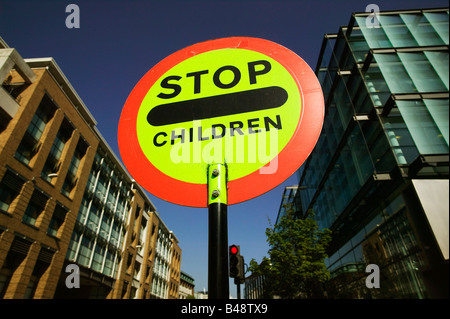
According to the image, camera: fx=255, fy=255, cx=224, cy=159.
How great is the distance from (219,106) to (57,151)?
20170 millimetres

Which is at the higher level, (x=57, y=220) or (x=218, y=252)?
(x=57, y=220)

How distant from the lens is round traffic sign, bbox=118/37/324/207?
3.82 feet

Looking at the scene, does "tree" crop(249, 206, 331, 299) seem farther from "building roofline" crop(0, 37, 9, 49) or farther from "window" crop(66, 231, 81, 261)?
"building roofline" crop(0, 37, 9, 49)

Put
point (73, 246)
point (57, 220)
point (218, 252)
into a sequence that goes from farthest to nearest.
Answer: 1. point (73, 246)
2. point (57, 220)
3. point (218, 252)

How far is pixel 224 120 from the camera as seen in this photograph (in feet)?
4.18

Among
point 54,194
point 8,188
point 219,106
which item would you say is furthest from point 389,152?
point 54,194

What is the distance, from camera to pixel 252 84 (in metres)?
1.39

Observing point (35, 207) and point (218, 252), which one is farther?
point (35, 207)

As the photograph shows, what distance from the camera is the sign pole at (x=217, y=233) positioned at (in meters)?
0.87

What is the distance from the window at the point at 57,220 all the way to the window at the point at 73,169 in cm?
123

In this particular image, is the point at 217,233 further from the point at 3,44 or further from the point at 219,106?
the point at 3,44

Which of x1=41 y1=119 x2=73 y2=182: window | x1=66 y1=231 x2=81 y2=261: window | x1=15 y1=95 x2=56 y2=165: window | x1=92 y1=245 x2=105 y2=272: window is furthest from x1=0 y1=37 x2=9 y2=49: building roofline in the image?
x1=92 y1=245 x2=105 y2=272: window
